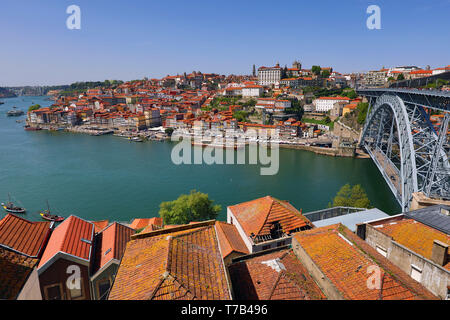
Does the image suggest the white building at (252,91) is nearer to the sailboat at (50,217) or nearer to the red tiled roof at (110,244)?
the sailboat at (50,217)

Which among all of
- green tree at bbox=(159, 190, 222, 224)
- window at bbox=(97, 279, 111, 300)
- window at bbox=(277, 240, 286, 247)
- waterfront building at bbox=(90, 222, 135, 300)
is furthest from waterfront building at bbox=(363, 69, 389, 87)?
window at bbox=(97, 279, 111, 300)

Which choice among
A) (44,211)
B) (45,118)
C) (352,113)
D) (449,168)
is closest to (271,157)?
(352,113)

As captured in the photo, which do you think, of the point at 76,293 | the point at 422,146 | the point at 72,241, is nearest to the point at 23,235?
the point at 72,241

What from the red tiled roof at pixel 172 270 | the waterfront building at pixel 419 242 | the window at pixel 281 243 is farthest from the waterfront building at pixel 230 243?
the waterfront building at pixel 419 242

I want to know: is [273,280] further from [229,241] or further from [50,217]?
[50,217]

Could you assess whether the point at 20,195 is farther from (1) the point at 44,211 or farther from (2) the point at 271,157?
(2) the point at 271,157

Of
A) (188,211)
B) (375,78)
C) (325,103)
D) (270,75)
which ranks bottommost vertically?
(188,211)
